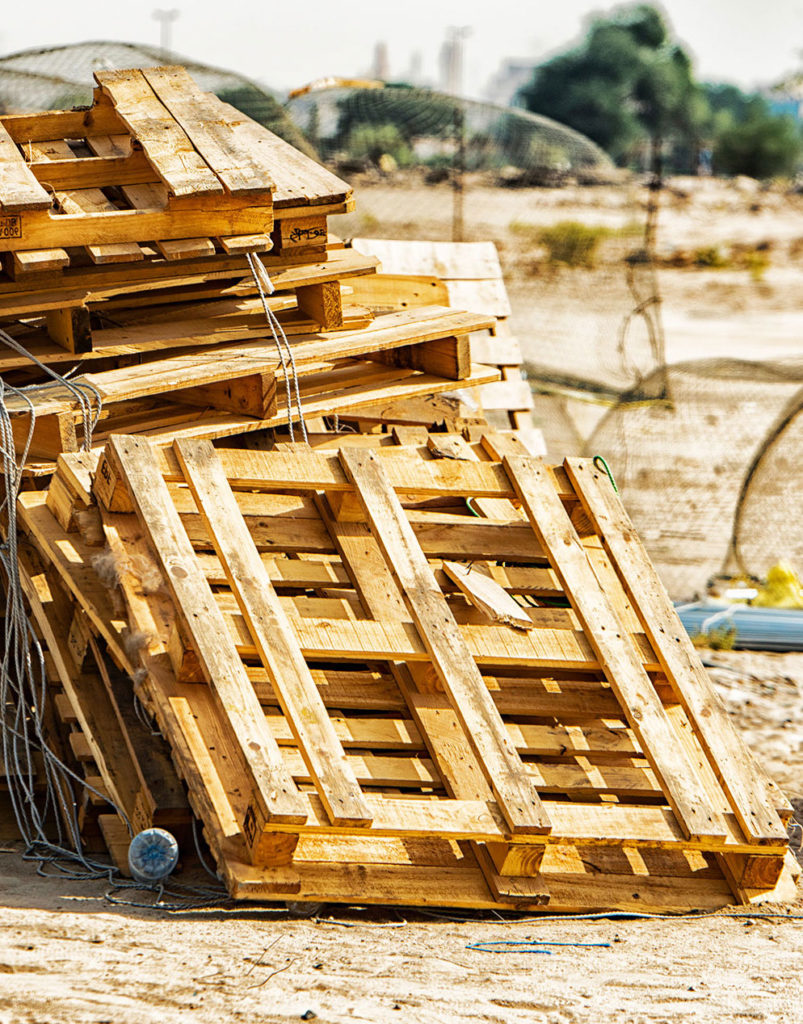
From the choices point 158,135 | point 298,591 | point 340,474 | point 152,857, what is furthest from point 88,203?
point 152,857

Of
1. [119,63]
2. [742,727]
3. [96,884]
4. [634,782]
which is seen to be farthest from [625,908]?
[119,63]

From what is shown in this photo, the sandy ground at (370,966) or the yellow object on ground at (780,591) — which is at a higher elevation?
the sandy ground at (370,966)

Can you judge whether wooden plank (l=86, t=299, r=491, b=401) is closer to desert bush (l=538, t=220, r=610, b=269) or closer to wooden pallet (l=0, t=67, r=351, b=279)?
wooden pallet (l=0, t=67, r=351, b=279)

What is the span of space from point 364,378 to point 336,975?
3.01m

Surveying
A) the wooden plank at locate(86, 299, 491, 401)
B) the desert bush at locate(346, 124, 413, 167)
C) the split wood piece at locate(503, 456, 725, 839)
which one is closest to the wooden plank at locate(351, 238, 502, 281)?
the wooden plank at locate(86, 299, 491, 401)

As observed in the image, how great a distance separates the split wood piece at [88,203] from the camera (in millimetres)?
4387

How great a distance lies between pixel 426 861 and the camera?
3.53 metres

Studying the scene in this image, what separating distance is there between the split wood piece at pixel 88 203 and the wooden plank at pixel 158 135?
0.86ft

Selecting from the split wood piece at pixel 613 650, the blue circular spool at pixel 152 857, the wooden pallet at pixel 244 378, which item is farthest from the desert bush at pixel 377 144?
the blue circular spool at pixel 152 857

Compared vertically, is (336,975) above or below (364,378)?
below

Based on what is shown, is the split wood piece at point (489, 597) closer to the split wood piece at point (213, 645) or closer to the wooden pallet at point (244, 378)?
the split wood piece at point (213, 645)

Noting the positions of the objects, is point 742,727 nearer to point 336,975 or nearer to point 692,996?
point 692,996

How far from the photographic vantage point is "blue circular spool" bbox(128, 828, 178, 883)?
3555mm

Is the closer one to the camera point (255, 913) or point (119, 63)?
point (255, 913)
